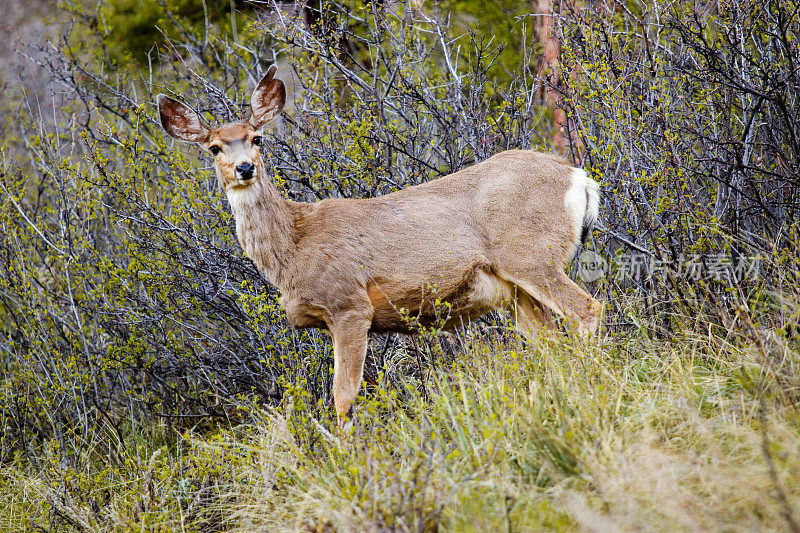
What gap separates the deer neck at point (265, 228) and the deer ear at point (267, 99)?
1.77 feet

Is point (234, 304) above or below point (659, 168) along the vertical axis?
below

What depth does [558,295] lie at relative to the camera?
5684 millimetres

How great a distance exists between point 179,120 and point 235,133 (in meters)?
0.71

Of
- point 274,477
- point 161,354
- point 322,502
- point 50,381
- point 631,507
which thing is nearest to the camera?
point 631,507

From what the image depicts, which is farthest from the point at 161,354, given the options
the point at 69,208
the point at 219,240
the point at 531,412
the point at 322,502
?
the point at 531,412

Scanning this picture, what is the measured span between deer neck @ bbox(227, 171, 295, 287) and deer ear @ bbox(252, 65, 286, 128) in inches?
21.2

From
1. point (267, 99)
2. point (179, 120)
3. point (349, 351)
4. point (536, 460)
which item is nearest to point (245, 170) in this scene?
point (267, 99)

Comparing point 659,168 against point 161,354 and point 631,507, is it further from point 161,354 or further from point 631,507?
point 161,354

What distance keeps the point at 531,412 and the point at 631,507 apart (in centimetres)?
103

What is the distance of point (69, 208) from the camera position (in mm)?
7266

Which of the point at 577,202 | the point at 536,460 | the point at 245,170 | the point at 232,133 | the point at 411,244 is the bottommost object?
the point at 536,460

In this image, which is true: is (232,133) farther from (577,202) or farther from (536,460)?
(536,460)

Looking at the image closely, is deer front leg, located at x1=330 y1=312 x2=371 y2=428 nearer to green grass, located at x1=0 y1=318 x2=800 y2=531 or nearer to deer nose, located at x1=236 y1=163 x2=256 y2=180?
green grass, located at x1=0 y1=318 x2=800 y2=531

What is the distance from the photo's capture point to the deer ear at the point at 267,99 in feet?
19.5
